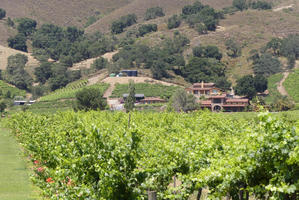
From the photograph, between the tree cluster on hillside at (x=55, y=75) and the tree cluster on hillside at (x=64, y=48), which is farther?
the tree cluster on hillside at (x=64, y=48)

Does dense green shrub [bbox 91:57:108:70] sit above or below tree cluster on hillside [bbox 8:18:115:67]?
below

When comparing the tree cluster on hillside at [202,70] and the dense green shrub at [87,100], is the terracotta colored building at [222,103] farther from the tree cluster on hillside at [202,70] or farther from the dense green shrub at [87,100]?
the tree cluster on hillside at [202,70]

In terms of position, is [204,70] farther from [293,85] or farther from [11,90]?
[11,90]

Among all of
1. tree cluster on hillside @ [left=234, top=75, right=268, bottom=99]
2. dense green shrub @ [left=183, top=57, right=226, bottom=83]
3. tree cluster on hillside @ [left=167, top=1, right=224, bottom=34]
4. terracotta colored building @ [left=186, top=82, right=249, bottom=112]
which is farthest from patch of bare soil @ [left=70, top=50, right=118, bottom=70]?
terracotta colored building @ [left=186, top=82, right=249, bottom=112]

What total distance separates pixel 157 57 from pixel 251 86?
41.7m

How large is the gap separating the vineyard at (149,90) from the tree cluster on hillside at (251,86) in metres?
15.7

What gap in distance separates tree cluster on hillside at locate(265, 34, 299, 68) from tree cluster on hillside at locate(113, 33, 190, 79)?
90.4 ft

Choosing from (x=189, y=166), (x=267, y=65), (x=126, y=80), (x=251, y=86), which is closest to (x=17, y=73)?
(x=126, y=80)

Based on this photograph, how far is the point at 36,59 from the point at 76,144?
522 feet

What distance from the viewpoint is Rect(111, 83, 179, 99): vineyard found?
112188 millimetres

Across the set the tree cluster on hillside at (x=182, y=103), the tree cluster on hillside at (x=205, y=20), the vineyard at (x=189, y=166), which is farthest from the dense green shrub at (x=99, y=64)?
the vineyard at (x=189, y=166)

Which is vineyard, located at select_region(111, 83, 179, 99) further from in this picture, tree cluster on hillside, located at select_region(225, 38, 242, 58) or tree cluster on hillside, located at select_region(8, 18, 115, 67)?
tree cluster on hillside, located at select_region(8, 18, 115, 67)

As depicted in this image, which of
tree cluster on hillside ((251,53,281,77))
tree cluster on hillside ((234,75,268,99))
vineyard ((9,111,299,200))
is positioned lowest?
tree cluster on hillside ((234,75,268,99))

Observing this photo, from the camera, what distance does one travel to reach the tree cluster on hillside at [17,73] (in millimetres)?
142000
